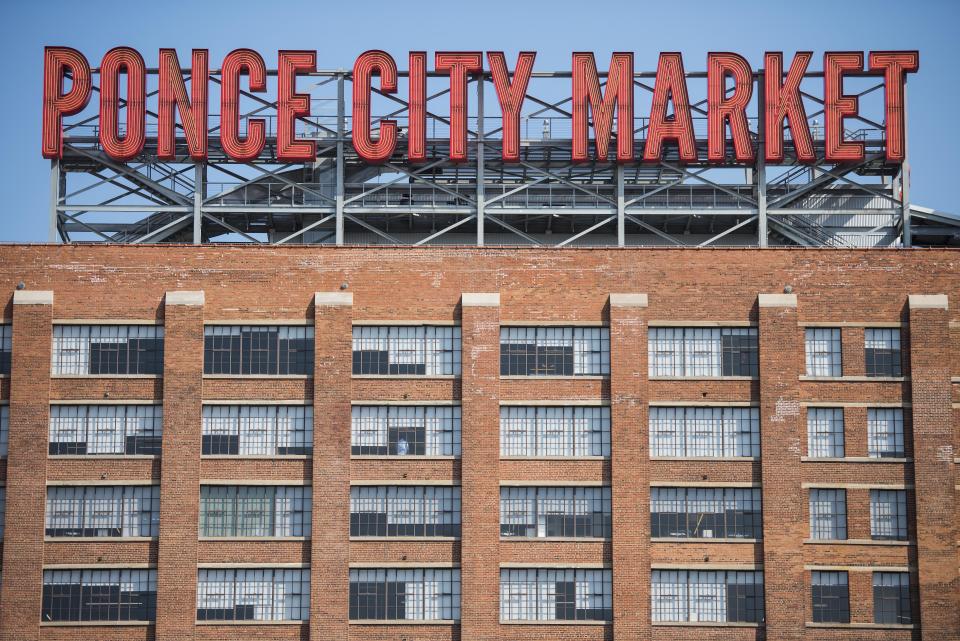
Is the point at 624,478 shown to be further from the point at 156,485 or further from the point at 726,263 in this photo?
the point at 156,485

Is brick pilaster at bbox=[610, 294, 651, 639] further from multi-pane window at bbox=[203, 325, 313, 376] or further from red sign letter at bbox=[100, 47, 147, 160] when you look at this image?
red sign letter at bbox=[100, 47, 147, 160]

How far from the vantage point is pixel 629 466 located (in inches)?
2517

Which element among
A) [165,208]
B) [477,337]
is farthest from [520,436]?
[165,208]

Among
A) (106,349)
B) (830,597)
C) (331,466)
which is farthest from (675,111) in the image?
(106,349)

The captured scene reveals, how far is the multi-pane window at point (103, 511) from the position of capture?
63.9m

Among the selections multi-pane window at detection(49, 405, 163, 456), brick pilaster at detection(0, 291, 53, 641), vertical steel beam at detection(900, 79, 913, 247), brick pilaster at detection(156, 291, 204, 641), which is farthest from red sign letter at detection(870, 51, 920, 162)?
brick pilaster at detection(0, 291, 53, 641)

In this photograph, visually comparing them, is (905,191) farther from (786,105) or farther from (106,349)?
(106,349)

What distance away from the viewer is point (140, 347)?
6506cm

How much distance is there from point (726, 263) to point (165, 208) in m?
26.0

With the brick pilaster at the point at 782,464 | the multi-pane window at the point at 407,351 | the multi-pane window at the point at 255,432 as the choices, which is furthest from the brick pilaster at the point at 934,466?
the multi-pane window at the point at 255,432

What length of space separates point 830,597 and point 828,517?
3.43 meters

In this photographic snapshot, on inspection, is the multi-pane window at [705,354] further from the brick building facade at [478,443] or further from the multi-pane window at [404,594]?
the multi-pane window at [404,594]

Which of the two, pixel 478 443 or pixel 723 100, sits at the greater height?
pixel 723 100

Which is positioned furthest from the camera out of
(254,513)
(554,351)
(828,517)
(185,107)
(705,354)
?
(185,107)
